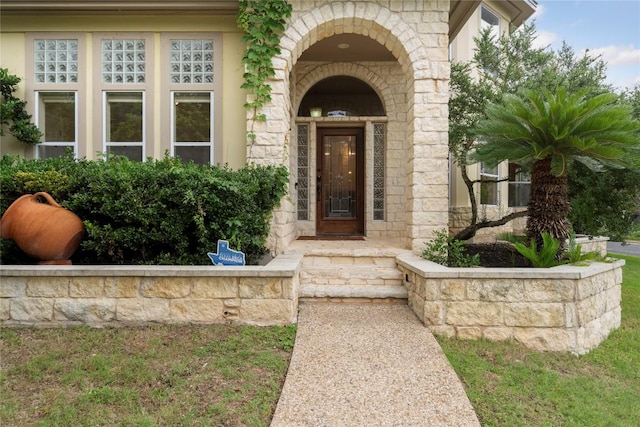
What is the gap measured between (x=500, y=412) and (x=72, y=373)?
2994mm

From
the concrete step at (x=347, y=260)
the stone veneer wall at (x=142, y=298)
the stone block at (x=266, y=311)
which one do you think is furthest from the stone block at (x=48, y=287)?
the concrete step at (x=347, y=260)

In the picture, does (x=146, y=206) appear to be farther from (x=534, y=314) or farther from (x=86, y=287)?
(x=534, y=314)

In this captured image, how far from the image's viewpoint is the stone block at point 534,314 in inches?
133

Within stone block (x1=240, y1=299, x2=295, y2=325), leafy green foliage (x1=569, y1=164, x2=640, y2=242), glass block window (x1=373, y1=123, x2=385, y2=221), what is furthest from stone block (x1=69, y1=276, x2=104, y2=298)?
leafy green foliage (x1=569, y1=164, x2=640, y2=242)

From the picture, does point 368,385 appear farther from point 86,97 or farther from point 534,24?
point 534,24

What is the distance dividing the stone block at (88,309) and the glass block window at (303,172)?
4.18 m

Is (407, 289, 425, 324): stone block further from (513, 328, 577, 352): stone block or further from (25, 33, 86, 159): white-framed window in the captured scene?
(25, 33, 86, 159): white-framed window

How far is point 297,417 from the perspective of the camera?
7.08 ft

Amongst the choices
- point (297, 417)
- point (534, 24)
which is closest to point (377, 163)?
point (534, 24)

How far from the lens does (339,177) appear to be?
7.41 metres

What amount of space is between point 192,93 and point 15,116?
259 cm

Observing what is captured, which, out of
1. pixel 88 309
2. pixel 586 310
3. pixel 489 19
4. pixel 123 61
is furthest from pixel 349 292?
pixel 489 19

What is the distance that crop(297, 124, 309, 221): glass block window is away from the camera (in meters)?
7.20

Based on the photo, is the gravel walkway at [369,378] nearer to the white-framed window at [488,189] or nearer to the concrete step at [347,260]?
the concrete step at [347,260]
